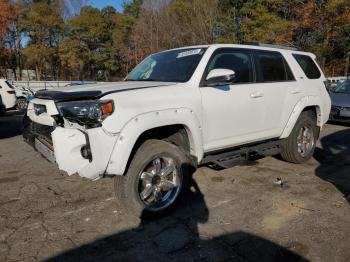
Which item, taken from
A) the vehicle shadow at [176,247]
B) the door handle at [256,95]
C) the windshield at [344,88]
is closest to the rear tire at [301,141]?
the door handle at [256,95]

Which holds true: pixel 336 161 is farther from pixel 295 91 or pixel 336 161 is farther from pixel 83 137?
pixel 83 137

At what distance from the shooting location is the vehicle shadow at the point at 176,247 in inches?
124

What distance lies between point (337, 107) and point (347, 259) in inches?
316

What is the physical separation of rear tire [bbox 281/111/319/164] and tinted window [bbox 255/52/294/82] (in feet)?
2.63

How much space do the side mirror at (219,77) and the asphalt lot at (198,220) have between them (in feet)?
4.77

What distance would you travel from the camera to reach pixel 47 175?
216 inches

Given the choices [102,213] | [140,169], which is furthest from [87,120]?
[102,213]

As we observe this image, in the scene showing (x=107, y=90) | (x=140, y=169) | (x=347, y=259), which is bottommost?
(x=347, y=259)

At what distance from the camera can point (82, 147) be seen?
335 centimetres

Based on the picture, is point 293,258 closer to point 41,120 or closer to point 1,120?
point 41,120

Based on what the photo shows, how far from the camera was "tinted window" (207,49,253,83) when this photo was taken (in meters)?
4.56

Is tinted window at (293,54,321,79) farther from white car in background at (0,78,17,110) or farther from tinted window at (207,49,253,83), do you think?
white car in background at (0,78,17,110)

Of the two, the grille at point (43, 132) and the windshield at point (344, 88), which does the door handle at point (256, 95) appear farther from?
the windshield at point (344, 88)

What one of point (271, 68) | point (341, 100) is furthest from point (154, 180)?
point (341, 100)
